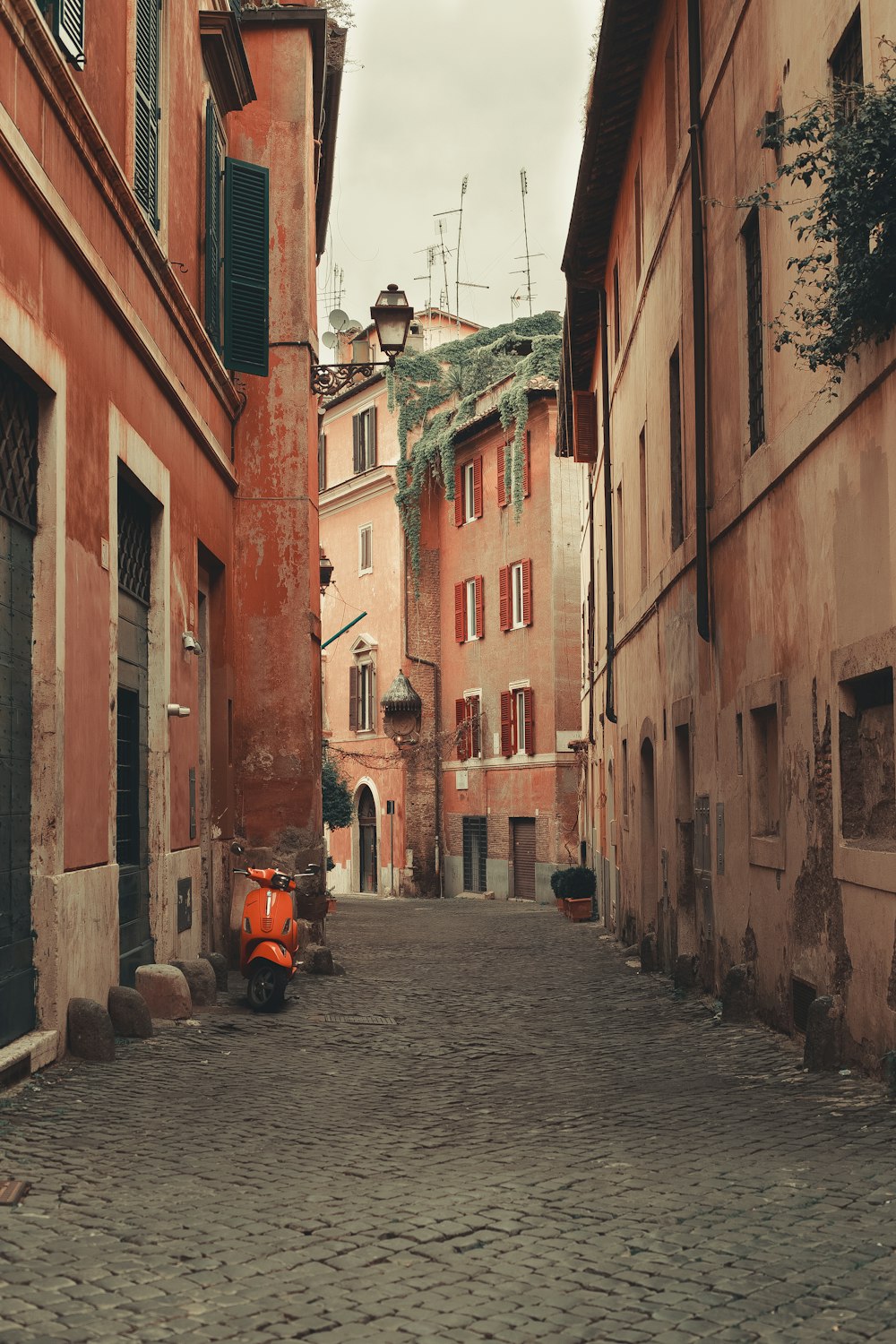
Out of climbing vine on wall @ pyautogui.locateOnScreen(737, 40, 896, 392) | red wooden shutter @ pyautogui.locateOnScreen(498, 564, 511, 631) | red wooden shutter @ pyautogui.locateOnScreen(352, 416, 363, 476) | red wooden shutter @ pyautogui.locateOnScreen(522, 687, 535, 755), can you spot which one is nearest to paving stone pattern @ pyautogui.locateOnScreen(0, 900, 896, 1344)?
climbing vine on wall @ pyautogui.locateOnScreen(737, 40, 896, 392)

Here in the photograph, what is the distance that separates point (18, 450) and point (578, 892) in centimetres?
1929

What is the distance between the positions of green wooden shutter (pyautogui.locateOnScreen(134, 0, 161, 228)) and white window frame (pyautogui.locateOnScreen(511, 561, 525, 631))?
24631 millimetres

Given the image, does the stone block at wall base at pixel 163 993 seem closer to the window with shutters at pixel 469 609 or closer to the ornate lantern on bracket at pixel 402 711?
the window with shutters at pixel 469 609

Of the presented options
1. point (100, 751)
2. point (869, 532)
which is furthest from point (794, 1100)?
point (100, 751)

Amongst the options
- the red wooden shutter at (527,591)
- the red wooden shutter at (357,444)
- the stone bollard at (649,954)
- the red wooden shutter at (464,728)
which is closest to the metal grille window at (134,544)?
the stone bollard at (649,954)

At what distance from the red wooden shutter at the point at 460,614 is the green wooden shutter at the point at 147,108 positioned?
2764cm

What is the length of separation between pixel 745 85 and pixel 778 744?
4404 mm

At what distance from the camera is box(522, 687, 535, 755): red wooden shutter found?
→ 113ft

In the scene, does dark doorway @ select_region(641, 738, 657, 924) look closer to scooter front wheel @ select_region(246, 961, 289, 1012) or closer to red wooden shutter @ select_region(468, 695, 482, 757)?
scooter front wheel @ select_region(246, 961, 289, 1012)

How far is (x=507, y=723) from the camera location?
117 ft

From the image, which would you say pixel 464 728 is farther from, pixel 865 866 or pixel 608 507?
pixel 865 866

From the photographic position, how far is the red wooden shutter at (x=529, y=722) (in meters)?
34.6

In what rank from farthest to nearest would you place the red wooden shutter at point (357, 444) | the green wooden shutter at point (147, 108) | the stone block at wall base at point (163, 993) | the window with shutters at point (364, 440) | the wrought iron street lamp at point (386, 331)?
the red wooden shutter at point (357, 444)
the window with shutters at point (364, 440)
the wrought iron street lamp at point (386, 331)
the green wooden shutter at point (147, 108)
the stone block at wall base at point (163, 993)

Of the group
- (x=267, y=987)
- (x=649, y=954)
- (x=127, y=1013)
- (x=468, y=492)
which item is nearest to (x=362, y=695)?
(x=468, y=492)
